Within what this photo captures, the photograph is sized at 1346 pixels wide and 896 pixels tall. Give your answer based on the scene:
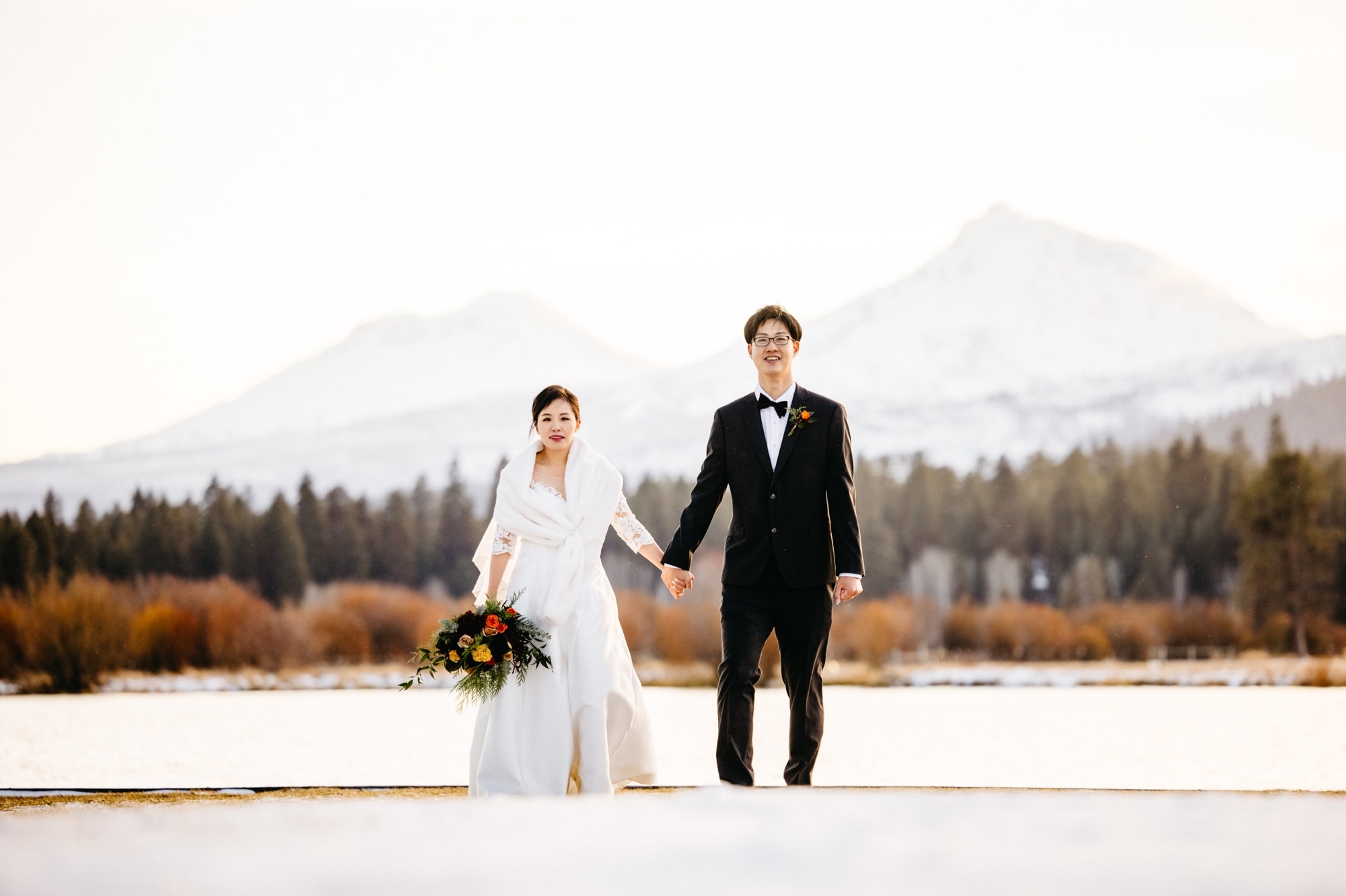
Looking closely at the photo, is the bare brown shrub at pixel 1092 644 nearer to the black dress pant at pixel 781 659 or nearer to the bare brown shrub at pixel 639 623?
the bare brown shrub at pixel 639 623

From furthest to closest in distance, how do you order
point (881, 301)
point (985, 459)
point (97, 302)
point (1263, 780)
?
1. point (881, 301)
2. point (985, 459)
3. point (97, 302)
4. point (1263, 780)

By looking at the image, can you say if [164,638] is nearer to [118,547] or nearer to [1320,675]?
[118,547]

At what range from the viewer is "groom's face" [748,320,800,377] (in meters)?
4.63

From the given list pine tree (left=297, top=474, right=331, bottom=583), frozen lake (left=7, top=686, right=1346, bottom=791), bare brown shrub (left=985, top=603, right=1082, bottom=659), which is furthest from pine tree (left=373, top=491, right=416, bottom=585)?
bare brown shrub (left=985, top=603, right=1082, bottom=659)

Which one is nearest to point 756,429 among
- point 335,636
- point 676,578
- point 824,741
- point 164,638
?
point 676,578

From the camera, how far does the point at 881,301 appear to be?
152ft

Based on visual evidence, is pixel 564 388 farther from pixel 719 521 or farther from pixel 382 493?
pixel 382 493

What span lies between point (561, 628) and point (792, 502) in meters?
0.85

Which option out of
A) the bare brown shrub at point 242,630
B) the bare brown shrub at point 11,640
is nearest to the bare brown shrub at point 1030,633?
the bare brown shrub at point 242,630

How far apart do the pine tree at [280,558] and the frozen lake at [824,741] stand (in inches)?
107

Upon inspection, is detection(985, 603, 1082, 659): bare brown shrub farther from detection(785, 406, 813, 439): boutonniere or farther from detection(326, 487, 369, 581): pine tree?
detection(785, 406, 813, 439): boutonniere

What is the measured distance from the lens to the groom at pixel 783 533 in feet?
14.7

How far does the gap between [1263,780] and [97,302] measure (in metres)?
16.8

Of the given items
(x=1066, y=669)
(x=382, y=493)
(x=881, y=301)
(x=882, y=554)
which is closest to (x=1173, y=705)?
(x=1066, y=669)
